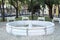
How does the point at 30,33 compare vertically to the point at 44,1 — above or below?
below

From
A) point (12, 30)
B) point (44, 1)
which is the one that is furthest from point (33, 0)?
point (12, 30)

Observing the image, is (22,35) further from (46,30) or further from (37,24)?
(37,24)

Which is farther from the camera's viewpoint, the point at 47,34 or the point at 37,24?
the point at 37,24

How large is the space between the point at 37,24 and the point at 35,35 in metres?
4.64

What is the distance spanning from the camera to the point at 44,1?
2000 centimetres

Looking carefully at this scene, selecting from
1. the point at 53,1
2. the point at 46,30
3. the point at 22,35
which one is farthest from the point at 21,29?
the point at 53,1

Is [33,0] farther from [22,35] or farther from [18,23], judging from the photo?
[22,35]

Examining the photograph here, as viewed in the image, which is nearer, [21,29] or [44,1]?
[21,29]

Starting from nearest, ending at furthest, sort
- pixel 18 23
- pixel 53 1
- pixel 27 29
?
1. pixel 27 29
2. pixel 18 23
3. pixel 53 1

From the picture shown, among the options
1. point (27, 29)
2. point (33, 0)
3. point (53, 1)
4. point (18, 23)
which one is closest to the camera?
point (27, 29)

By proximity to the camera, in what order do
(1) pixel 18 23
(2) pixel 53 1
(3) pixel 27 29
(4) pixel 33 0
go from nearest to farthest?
(3) pixel 27 29
(1) pixel 18 23
(2) pixel 53 1
(4) pixel 33 0

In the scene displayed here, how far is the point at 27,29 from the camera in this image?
35.4 ft

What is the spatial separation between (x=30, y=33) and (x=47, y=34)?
1.40 metres

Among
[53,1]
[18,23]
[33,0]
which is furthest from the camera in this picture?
[33,0]
